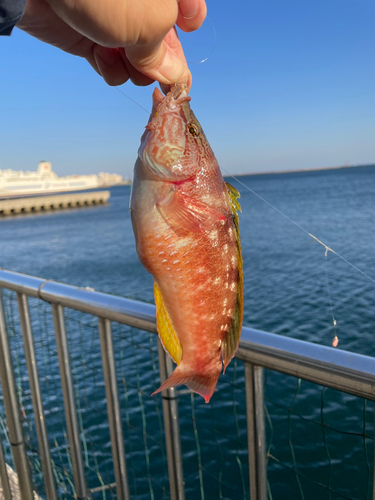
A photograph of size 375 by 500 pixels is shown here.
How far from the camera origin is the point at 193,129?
1118 mm

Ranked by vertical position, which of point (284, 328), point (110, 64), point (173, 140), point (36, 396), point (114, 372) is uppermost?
point (110, 64)

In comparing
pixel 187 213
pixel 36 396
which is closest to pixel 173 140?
pixel 187 213

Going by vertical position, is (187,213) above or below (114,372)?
above

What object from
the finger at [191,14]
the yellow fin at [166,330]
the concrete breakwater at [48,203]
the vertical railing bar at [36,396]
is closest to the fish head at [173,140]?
the finger at [191,14]

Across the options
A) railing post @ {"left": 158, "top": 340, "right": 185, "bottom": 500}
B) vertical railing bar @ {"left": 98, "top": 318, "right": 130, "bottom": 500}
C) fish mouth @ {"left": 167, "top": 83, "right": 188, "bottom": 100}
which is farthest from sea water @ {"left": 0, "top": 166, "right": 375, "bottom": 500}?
fish mouth @ {"left": 167, "top": 83, "right": 188, "bottom": 100}

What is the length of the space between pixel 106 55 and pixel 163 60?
313 millimetres

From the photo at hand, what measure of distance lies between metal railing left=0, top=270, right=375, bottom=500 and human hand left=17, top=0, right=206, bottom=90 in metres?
0.88

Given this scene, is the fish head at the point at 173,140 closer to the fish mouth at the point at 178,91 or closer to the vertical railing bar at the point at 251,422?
the fish mouth at the point at 178,91

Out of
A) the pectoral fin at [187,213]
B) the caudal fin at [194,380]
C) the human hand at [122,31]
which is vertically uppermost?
the human hand at [122,31]

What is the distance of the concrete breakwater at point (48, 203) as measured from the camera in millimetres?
60969

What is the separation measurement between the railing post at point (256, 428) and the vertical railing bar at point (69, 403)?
3.54 feet

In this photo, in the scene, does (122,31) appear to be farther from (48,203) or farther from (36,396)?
(48,203)

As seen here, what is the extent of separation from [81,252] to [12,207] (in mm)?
37367

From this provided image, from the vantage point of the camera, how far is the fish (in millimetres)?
902
